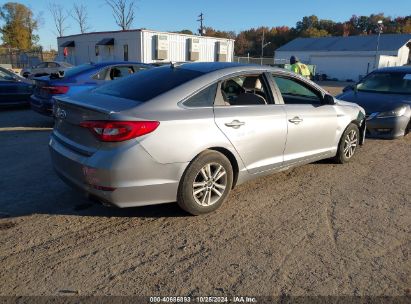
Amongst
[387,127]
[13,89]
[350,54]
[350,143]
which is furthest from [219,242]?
[350,54]

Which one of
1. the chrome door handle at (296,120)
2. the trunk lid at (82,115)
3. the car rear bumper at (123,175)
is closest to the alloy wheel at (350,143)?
the chrome door handle at (296,120)

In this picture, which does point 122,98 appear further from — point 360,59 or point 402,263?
point 360,59

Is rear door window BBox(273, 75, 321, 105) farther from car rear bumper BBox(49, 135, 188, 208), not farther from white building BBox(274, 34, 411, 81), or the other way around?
white building BBox(274, 34, 411, 81)

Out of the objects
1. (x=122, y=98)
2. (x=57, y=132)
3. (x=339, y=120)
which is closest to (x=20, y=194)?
(x=57, y=132)

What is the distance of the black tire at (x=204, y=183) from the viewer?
145 inches

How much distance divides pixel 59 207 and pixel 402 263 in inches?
134

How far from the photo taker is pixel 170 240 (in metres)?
3.49

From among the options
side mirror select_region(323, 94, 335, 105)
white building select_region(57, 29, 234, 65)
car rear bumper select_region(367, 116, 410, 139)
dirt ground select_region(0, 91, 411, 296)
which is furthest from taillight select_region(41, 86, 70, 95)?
white building select_region(57, 29, 234, 65)

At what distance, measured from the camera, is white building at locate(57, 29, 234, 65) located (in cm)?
2544

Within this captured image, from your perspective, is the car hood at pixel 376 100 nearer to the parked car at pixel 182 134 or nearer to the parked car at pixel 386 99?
the parked car at pixel 386 99

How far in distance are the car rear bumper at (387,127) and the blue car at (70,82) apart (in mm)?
5680

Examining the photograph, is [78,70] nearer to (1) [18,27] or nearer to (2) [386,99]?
(2) [386,99]

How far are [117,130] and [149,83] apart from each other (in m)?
1.01

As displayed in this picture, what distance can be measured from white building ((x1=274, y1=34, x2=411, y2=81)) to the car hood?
1471 inches
